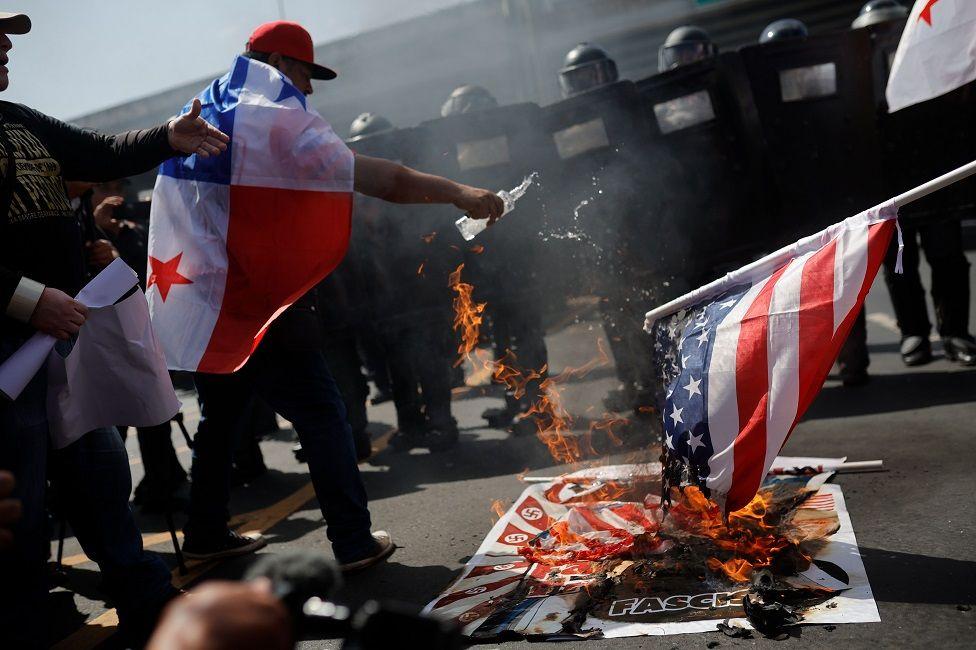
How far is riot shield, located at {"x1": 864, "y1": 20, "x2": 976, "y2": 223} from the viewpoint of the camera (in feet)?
20.4

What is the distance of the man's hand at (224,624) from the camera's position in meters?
1.13

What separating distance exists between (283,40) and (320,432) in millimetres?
1663

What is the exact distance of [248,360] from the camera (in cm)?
384

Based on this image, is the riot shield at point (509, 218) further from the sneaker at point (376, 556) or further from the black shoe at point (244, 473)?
the sneaker at point (376, 556)

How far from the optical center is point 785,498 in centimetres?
392

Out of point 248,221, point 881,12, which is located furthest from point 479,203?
point 881,12

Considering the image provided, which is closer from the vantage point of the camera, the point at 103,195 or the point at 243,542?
the point at 243,542

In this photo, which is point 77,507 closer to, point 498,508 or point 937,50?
point 498,508

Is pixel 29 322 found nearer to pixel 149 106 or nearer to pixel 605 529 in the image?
pixel 605 529

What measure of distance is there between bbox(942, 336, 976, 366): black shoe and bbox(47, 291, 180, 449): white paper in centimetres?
545

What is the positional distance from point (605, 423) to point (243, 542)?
2645 mm

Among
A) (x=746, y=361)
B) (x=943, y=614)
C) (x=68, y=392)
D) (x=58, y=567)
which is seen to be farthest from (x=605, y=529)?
(x=58, y=567)

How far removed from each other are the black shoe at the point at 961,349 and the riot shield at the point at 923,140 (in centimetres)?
87

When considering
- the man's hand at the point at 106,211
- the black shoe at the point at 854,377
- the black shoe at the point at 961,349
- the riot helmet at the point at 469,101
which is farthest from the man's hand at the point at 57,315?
the black shoe at the point at 961,349
